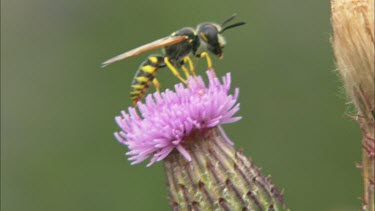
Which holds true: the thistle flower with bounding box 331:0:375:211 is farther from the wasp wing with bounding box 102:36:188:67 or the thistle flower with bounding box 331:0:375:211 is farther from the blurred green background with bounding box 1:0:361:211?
the blurred green background with bounding box 1:0:361:211

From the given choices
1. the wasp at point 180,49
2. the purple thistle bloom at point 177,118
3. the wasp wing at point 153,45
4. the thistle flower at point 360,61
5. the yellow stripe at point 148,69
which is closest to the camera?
the thistle flower at point 360,61

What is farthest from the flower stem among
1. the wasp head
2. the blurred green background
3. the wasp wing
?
the blurred green background

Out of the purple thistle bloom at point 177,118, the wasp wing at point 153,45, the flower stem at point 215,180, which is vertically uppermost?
the wasp wing at point 153,45

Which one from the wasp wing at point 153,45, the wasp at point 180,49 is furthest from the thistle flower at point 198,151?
the wasp at point 180,49

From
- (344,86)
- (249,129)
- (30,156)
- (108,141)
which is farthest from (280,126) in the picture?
(344,86)

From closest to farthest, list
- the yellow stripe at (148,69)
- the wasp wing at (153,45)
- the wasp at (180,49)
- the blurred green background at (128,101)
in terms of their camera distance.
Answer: the wasp wing at (153,45) < the wasp at (180,49) < the yellow stripe at (148,69) < the blurred green background at (128,101)

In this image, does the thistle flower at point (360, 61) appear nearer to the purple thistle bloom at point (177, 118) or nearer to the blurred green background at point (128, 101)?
the purple thistle bloom at point (177, 118)

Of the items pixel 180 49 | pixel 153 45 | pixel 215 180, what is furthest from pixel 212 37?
pixel 215 180
